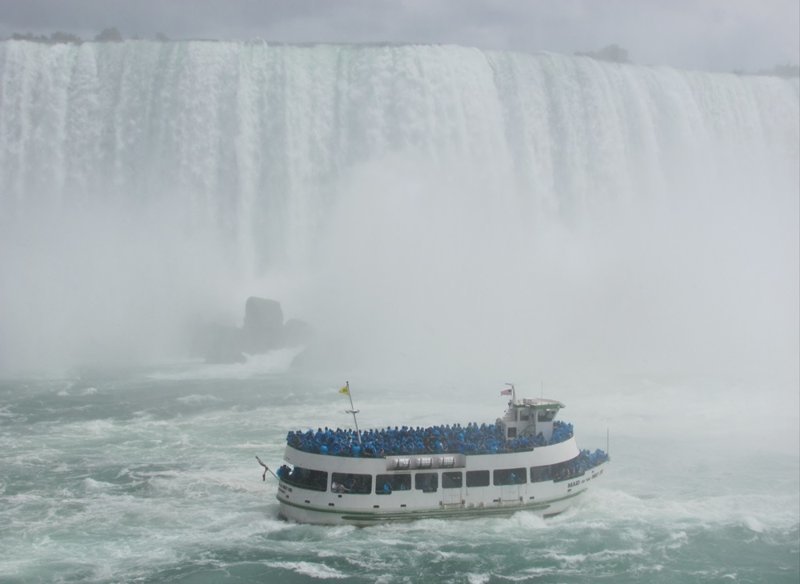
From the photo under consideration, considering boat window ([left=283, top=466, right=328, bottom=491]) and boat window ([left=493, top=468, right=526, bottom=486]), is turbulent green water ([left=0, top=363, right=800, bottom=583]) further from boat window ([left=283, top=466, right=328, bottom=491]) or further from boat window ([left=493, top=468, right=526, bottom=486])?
boat window ([left=283, top=466, right=328, bottom=491])

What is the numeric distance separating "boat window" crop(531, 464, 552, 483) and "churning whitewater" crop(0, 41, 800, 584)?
9034mm

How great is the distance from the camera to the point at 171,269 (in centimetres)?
5053

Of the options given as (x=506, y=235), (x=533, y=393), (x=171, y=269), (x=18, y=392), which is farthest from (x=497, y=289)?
(x=18, y=392)

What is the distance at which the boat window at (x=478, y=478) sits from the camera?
22109mm

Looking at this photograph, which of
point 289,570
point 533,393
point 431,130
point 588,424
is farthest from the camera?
point 431,130

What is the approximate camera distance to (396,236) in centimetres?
5028

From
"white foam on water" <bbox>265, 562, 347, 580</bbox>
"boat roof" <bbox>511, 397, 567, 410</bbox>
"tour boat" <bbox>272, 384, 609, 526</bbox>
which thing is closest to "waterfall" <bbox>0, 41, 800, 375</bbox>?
"boat roof" <bbox>511, 397, 567, 410</bbox>

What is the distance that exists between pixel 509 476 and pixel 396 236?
2899 centimetres

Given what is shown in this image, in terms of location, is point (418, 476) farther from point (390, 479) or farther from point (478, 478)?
point (478, 478)

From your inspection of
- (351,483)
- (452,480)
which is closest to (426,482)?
(452,480)

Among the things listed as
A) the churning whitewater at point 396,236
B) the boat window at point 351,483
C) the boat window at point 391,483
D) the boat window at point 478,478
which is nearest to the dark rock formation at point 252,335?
the churning whitewater at point 396,236

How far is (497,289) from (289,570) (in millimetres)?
31542

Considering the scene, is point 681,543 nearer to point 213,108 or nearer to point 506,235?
point 506,235

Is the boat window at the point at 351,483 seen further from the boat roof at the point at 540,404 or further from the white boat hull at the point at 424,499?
the boat roof at the point at 540,404
